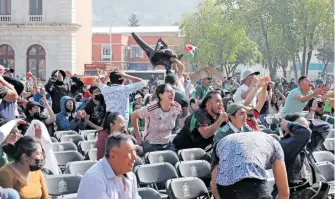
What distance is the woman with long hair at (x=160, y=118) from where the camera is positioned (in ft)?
30.9

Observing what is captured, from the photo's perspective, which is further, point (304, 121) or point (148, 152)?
point (148, 152)

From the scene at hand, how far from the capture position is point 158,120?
9500 millimetres

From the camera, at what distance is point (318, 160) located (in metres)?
9.64

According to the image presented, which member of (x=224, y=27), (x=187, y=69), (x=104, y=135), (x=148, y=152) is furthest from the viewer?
(x=187, y=69)

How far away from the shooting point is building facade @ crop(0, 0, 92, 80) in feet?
184

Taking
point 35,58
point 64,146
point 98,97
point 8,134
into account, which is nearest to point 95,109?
point 98,97

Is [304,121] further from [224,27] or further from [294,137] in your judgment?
[224,27]

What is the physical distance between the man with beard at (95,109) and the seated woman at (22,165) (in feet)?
18.5

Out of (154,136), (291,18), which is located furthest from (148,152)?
(291,18)

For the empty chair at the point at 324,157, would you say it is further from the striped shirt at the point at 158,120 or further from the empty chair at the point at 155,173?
the empty chair at the point at 155,173

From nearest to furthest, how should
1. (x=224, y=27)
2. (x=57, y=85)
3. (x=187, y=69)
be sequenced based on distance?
(x=57, y=85) < (x=224, y=27) < (x=187, y=69)

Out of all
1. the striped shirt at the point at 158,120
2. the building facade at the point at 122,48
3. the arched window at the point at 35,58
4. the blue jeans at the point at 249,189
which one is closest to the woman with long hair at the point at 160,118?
the striped shirt at the point at 158,120

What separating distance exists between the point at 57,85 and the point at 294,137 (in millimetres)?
8070

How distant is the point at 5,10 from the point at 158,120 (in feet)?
166
